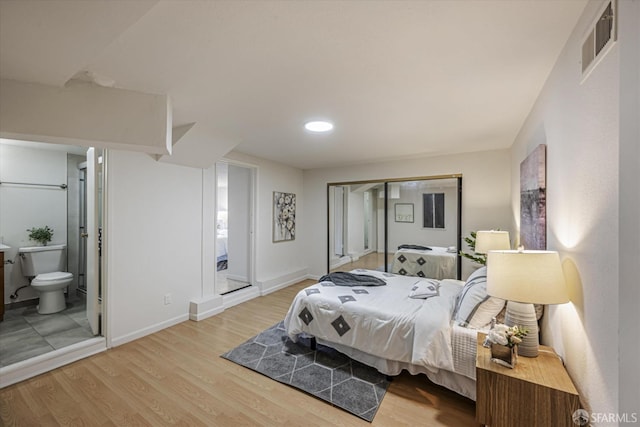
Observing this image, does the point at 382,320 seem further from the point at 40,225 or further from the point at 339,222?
the point at 40,225

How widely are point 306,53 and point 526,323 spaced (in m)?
1.98

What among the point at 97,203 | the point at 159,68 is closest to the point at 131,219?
A: the point at 97,203

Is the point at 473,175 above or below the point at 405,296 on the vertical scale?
above

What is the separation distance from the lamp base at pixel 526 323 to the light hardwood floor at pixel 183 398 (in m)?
0.72

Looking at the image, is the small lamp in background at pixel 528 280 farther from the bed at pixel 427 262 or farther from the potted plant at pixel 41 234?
the potted plant at pixel 41 234

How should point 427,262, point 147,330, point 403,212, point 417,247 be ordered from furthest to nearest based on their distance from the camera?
point 403,212 → point 417,247 → point 427,262 → point 147,330

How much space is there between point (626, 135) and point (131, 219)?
366 centimetres

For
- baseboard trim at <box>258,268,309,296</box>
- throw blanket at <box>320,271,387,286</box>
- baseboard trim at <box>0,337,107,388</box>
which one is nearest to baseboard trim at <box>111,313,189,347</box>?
baseboard trim at <box>0,337,107,388</box>

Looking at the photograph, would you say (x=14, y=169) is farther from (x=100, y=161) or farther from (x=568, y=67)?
(x=568, y=67)

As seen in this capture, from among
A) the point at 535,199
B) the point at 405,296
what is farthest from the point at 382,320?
Result: the point at 535,199

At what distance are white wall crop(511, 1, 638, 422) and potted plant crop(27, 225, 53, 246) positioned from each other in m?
5.54

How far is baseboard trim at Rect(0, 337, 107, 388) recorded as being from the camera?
2.05 meters

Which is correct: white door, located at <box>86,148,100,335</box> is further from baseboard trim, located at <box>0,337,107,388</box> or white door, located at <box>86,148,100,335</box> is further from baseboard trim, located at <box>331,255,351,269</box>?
baseboard trim, located at <box>331,255,351,269</box>

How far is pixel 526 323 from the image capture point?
1476 millimetres
